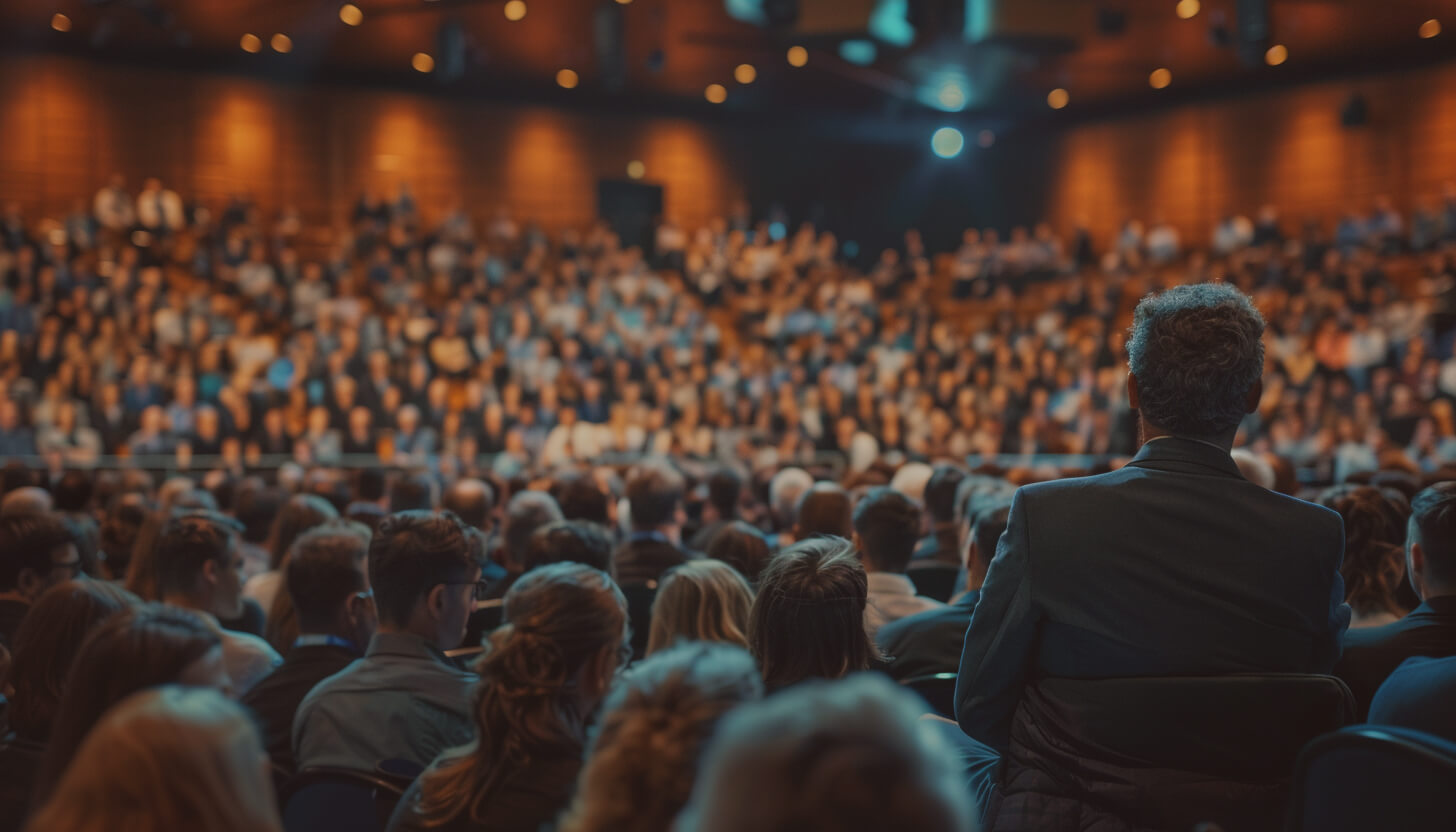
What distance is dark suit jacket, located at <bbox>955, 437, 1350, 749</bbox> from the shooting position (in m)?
1.65

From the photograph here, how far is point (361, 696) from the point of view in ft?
7.60

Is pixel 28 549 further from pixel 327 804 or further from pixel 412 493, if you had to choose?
pixel 327 804

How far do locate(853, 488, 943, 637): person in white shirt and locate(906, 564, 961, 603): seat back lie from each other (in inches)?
23.8

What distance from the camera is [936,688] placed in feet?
7.87

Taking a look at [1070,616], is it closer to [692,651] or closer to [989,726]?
[989,726]

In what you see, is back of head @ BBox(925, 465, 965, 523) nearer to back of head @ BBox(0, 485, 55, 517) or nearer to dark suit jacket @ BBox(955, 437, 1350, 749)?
dark suit jacket @ BBox(955, 437, 1350, 749)

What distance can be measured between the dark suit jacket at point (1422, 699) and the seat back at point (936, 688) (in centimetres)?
73

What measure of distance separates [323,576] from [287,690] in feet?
1.04

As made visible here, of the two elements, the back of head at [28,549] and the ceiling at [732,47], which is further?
the ceiling at [732,47]

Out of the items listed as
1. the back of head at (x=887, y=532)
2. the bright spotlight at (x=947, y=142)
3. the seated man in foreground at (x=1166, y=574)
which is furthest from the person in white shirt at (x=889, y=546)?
the bright spotlight at (x=947, y=142)

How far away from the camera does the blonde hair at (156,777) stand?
3.37ft

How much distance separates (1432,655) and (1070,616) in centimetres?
103

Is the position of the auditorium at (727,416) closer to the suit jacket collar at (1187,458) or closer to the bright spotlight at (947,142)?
the suit jacket collar at (1187,458)

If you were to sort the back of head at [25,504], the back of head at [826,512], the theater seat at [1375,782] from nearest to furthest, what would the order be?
the theater seat at [1375,782]
the back of head at [25,504]
the back of head at [826,512]
